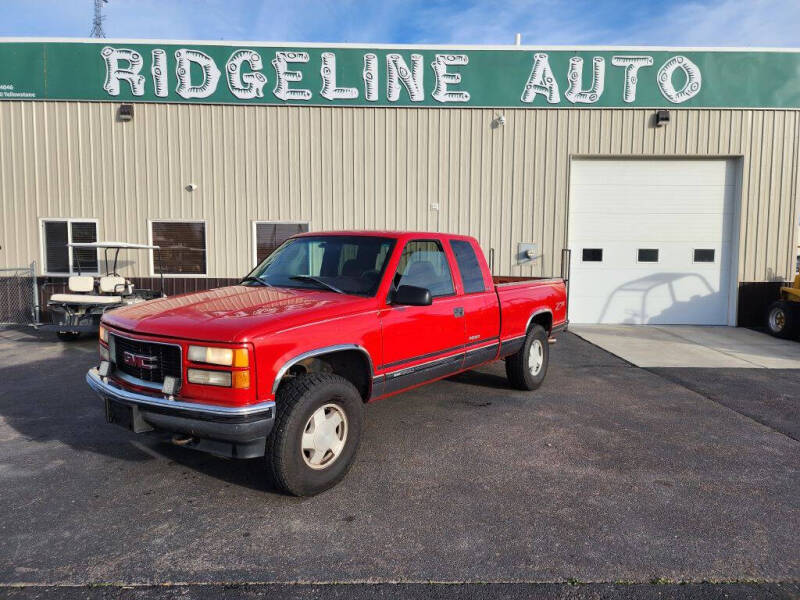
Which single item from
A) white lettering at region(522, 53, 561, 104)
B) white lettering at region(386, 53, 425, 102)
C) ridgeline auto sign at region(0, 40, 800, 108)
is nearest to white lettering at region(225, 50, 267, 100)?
ridgeline auto sign at region(0, 40, 800, 108)

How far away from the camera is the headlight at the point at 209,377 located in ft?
10.1

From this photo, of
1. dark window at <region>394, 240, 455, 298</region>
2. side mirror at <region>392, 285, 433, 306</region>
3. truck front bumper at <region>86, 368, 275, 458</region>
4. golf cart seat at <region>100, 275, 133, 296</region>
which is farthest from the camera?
golf cart seat at <region>100, 275, 133, 296</region>

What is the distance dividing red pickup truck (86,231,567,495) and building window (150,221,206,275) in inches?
306

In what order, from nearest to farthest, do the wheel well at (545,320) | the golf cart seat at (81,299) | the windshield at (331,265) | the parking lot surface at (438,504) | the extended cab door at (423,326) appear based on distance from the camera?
the parking lot surface at (438,504) < the extended cab door at (423,326) < the windshield at (331,265) < the wheel well at (545,320) < the golf cart seat at (81,299)

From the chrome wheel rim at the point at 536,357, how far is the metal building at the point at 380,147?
18.8 ft

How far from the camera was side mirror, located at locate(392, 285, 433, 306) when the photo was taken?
390 centimetres

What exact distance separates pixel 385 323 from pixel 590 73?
10.2m

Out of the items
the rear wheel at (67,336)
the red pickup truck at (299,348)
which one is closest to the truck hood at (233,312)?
the red pickup truck at (299,348)

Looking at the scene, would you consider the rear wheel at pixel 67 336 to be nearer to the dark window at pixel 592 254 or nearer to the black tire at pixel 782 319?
the dark window at pixel 592 254

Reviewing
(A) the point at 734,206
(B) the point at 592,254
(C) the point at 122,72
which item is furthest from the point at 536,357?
(C) the point at 122,72

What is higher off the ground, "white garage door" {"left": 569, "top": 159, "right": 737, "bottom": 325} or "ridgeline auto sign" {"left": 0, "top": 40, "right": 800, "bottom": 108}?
"ridgeline auto sign" {"left": 0, "top": 40, "right": 800, "bottom": 108}

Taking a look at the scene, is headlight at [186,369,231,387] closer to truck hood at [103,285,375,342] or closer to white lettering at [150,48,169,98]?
truck hood at [103,285,375,342]

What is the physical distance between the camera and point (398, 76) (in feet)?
38.1

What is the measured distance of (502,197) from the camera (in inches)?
468
